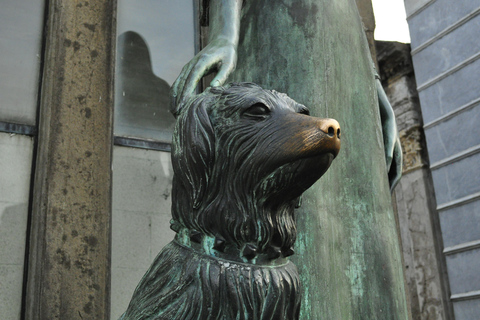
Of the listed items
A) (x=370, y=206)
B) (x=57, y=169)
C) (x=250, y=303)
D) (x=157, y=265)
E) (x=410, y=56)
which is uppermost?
(x=410, y=56)

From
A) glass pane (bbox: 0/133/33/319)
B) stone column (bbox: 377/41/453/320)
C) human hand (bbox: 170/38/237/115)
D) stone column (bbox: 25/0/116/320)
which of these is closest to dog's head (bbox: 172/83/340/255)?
human hand (bbox: 170/38/237/115)

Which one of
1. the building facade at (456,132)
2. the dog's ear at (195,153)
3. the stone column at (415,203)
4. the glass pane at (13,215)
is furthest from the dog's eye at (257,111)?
the stone column at (415,203)

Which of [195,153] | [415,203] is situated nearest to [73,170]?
[195,153]

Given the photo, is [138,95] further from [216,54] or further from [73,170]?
[216,54]

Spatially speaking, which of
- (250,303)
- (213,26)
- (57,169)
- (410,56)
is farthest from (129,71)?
(410,56)

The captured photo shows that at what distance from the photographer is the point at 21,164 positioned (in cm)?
383

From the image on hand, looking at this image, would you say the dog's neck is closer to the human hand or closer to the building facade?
the human hand

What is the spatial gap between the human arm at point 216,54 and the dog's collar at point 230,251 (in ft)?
1.39

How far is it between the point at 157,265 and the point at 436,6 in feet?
24.8

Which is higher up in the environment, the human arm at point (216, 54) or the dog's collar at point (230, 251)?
the human arm at point (216, 54)

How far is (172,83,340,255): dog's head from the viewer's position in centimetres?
143

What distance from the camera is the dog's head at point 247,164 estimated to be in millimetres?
1430

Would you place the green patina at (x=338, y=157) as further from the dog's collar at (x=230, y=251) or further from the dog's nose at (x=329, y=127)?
the dog's nose at (x=329, y=127)

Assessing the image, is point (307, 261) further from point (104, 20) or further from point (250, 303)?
A: point (104, 20)
